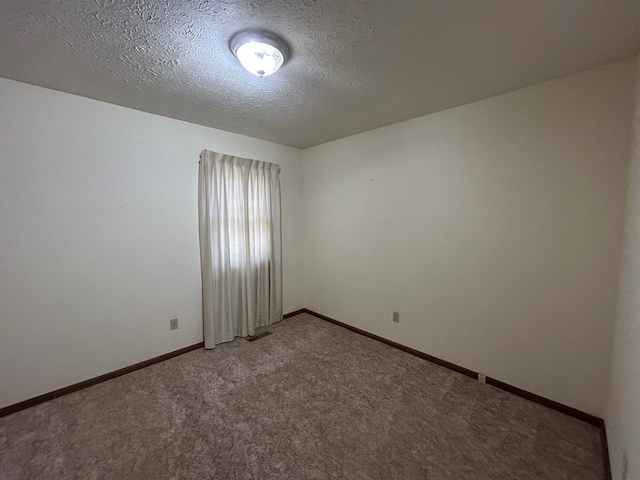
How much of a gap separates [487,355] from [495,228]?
1.09 metres

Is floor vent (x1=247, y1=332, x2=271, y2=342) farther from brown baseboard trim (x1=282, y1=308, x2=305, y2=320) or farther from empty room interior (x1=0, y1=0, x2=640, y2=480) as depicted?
brown baseboard trim (x1=282, y1=308, x2=305, y2=320)

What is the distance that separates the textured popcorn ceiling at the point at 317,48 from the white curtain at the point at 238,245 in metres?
0.83

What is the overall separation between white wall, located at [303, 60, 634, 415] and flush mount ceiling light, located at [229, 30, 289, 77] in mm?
1621

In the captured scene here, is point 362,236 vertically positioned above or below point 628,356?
above

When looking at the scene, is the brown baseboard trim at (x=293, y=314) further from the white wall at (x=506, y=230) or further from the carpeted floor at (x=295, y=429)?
the carpeted floor at (x=295, y=429)

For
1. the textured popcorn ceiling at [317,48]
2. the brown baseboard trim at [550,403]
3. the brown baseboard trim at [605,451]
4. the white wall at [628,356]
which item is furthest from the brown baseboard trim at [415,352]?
the textured popcorn ceiling at [317,48]

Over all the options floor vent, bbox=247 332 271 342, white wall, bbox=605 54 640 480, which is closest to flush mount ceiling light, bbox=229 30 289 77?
white wall, bbox=605 54 640 480

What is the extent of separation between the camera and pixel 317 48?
4.95 ft

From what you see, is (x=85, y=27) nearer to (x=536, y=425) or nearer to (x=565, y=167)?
(x=565, y=167)

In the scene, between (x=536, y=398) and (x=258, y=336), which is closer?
(x=536, y=398)

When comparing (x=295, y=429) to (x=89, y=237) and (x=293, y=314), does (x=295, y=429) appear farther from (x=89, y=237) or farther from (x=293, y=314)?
(x=89, y=237)

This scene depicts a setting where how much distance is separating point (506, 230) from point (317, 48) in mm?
1926

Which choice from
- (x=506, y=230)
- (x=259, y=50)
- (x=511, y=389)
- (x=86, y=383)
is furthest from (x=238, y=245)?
(x=511, y=389)

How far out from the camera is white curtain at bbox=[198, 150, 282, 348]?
2.82 m
